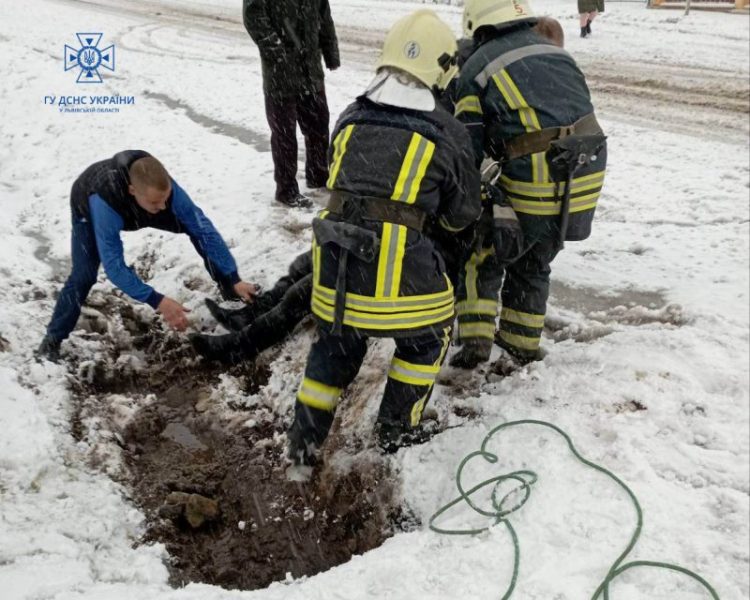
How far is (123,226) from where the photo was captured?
3781 millimetres

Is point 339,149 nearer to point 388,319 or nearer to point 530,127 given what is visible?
point 388,319

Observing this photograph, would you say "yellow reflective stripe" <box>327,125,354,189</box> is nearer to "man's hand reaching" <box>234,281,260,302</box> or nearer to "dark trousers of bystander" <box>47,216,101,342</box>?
"man's hand reaching" <box>234,281,260,302</box>

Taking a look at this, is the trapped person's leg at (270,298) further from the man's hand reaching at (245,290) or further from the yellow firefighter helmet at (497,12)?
the yellow firefighter helmet at (497,12)

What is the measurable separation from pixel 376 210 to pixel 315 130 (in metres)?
3.41

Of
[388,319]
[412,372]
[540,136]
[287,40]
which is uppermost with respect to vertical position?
[287,40]

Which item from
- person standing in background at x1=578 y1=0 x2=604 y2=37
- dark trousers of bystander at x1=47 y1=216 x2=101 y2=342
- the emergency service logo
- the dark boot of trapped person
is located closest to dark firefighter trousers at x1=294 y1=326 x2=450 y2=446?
the dark boot of trapped person

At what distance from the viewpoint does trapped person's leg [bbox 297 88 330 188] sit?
5.59 metres

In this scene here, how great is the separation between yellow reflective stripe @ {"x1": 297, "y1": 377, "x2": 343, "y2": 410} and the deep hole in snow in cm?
52

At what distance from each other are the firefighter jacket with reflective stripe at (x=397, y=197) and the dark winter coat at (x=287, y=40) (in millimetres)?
2812

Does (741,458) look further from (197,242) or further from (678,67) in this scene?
(678,67)

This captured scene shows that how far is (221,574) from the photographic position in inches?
120

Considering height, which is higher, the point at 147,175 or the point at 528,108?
the point at 528,108

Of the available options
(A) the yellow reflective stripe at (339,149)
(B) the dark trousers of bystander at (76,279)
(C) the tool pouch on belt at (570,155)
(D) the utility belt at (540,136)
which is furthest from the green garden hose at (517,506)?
(B) the dark trousers of bystander at (76,279)

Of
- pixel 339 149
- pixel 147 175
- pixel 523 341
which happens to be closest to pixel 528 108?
pixel 339 149
